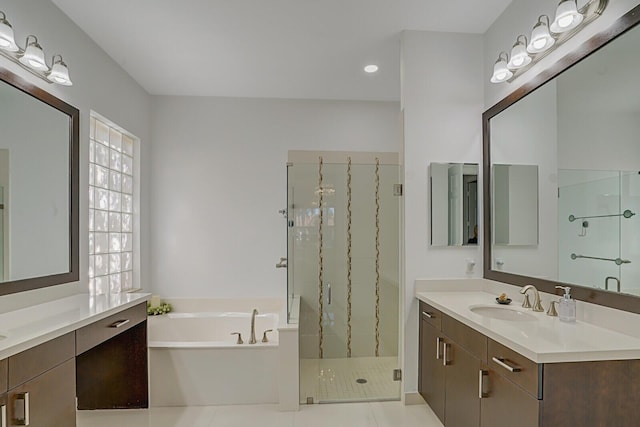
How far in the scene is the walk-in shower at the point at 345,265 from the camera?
310 centimetres

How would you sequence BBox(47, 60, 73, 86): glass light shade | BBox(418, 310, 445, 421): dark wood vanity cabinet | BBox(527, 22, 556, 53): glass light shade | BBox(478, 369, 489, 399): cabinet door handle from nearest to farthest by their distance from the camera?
BBox(478, 369, 489, 399): cabinet door handle, BBox(527, 22, 556, 53): glass light shade, BBox(47, 60, 73, 86): glass light shade, BBox(418, 310, 445, 421): dark wood vanity cabinet

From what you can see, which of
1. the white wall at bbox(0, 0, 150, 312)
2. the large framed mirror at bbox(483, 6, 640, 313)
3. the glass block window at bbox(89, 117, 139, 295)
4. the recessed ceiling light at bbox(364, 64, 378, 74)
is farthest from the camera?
the recessed ceiling light at bbox(364, 64, 378, 74)

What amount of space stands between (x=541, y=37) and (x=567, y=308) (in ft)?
4.64

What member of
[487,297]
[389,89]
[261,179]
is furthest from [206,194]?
[487,297]

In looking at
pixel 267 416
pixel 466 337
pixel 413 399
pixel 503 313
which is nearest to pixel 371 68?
pixel 503 313

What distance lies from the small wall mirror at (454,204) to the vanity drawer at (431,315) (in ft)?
1.50

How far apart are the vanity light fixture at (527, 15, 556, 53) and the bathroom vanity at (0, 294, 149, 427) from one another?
2.74m

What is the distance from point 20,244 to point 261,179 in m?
2.26

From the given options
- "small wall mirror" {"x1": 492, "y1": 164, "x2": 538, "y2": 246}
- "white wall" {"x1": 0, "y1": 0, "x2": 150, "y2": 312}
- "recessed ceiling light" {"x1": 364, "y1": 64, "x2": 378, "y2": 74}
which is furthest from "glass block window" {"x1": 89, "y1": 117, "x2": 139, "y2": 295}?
"small wall mirror" {"x1": 492, "y1": 164, "x2": 538, "y2": 246}

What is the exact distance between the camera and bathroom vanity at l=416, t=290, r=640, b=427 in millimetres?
1352

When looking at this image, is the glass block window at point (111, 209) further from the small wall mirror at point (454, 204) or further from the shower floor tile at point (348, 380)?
the small wall mirror at point (454, 204)

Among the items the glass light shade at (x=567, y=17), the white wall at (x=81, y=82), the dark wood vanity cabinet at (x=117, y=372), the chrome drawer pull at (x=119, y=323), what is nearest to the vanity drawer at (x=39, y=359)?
the chrome drawer pull at (x=119, y=323)

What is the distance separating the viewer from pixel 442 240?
2705mm

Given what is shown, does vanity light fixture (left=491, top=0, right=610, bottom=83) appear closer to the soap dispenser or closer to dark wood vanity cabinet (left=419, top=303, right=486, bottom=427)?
the soap dispenser
